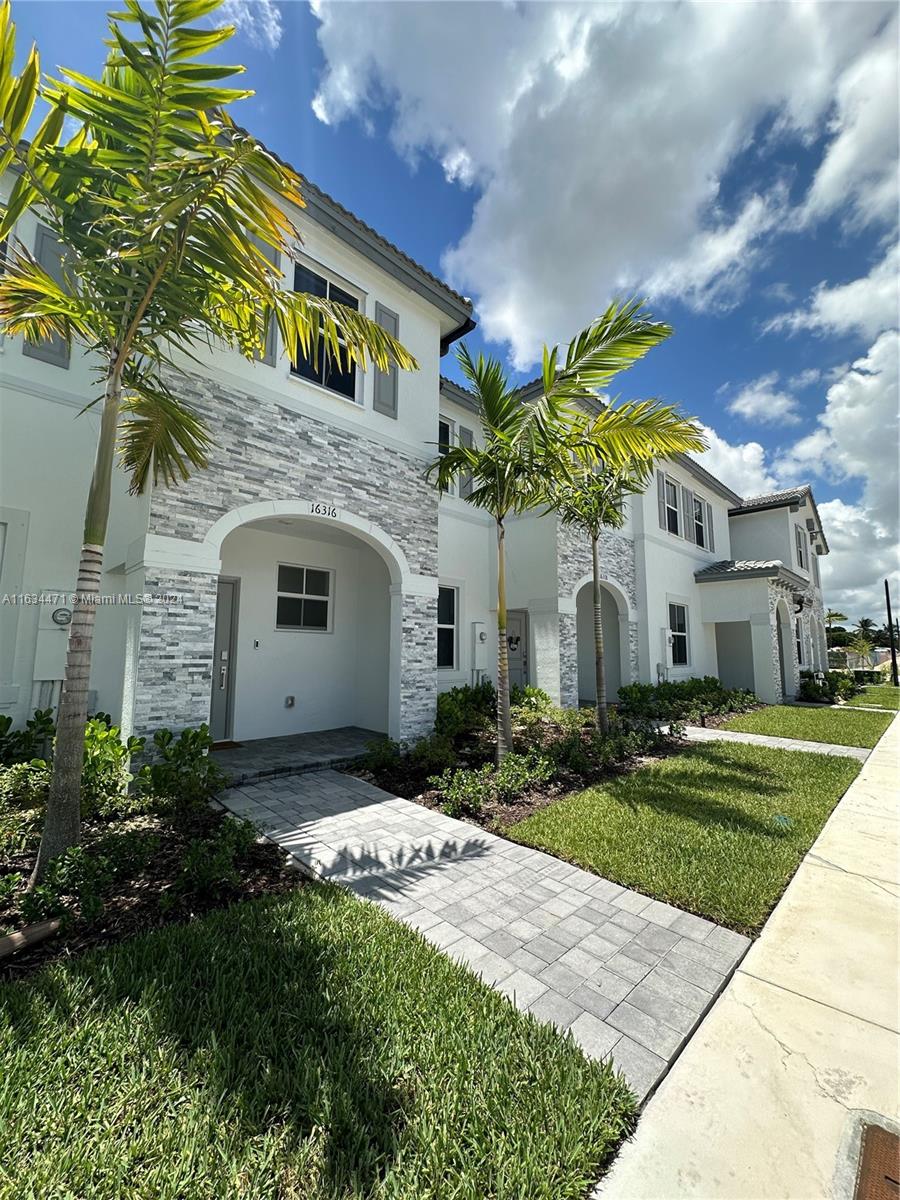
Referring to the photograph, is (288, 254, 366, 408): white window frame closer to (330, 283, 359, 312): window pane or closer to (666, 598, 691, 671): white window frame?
(330, 283, 359, 312): window pane

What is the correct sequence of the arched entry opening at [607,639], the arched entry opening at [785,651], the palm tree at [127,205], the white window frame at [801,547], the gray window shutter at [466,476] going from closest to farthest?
1. the palm tree at [127,205]
2. the gray window shutter at [466,476]
3. the arched entry opening at [607,639]
4. the arched entry opening at [785,651]
5. the white window frame at [801,547]

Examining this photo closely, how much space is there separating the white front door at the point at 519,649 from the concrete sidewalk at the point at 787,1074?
9581mm

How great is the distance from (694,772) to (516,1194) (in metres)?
6.99

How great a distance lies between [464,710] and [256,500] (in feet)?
19.5

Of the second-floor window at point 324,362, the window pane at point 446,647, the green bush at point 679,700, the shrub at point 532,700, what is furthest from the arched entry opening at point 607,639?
the second-floor window at point 324,362

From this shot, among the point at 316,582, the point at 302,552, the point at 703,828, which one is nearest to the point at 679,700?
the point at 703,828

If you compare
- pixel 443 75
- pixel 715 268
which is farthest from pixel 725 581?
pixel 443 75

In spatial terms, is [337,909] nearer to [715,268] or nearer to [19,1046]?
[19,1046]

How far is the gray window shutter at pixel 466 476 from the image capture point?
42.2 feet

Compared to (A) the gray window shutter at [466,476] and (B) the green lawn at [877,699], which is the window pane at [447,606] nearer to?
(A) the gray window shutter at [466,476]

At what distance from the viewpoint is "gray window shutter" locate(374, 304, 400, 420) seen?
353 inches

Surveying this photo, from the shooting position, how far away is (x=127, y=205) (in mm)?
3566

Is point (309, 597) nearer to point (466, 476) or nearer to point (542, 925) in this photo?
point (466, 476)

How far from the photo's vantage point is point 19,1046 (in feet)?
7.95
